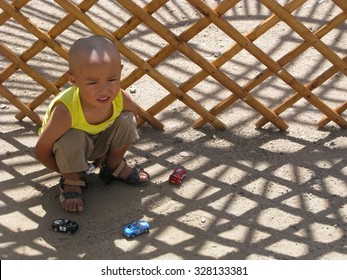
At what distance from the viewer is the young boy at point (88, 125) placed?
2758 millimetres

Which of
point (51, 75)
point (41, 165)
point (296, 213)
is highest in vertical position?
point (51, 75)

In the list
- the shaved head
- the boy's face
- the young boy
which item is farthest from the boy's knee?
the shaved head

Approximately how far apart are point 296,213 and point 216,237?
0.37 metres

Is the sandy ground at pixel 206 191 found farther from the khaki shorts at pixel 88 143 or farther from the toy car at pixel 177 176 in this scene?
the khaki shorts at pixel 88 143

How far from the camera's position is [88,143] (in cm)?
302

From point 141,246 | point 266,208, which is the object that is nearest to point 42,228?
point 141,246

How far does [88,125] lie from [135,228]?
17.8 inches

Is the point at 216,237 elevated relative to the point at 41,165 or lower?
lower

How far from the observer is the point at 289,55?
11.0 feet

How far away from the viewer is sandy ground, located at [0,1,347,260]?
2869mm

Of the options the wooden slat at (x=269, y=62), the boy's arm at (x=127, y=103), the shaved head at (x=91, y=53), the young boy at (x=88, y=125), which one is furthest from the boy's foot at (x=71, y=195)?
the wooden slat at (x=269, y=62)

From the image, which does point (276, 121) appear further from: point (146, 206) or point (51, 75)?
point (51, 75)

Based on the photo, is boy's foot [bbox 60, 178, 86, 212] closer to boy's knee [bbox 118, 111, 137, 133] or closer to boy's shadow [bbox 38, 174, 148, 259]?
boy's shadow [bbox 38, 174, 148, 259]

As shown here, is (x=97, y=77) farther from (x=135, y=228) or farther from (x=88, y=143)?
(x=135, y=228)
